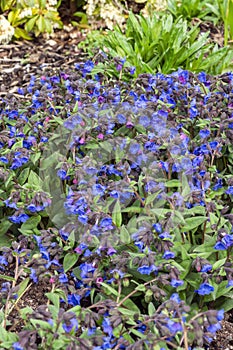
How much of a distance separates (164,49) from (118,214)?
2630 millimetres

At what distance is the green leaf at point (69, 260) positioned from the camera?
300cm

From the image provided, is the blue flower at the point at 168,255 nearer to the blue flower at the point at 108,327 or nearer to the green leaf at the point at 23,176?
the blue flower at the point at 108,327

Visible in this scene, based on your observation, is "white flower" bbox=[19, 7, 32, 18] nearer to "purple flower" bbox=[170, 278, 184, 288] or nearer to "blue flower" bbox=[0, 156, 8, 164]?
"blue flower" bbox=[0, 156, 8, 164]

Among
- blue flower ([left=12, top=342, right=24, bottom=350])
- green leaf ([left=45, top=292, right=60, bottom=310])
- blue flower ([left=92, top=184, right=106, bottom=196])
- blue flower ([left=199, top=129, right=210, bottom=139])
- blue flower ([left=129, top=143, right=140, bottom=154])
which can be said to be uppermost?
blue flower ([left=199, top=129, right=210, bottom=139])

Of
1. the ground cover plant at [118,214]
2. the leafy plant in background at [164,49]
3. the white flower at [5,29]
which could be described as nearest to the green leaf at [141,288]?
the ground cover plant at [118,214]

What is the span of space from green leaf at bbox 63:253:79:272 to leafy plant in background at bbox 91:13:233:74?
2.45m

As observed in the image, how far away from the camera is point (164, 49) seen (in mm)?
5297

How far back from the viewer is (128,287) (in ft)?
9.86

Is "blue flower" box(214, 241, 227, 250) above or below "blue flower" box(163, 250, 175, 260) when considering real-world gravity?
above

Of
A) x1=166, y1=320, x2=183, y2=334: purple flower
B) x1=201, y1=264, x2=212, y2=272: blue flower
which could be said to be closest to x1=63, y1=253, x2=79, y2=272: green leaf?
x1=201, y1=264, x2=212, y2=272: blue flower

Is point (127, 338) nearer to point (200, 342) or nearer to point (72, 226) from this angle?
point (200, 342)

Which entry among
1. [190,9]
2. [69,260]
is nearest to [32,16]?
[190,9]

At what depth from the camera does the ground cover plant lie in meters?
2.55

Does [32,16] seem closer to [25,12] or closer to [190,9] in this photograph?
[25,12]
